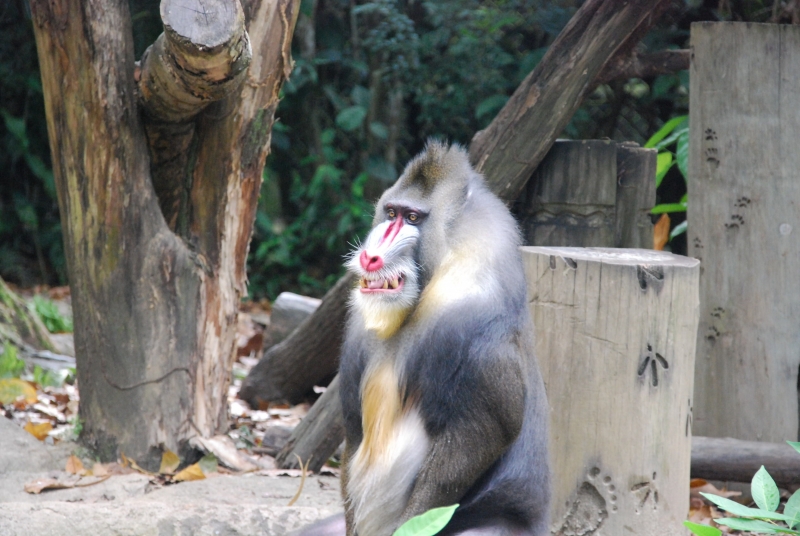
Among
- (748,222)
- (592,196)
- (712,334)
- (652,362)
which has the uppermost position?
(592,196)

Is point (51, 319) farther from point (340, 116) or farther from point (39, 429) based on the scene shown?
point (340, 116)

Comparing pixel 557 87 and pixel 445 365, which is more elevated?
pixel 557 87

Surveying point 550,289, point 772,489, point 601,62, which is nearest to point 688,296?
point 550,289

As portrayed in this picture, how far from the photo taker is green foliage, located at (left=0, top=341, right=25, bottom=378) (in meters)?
5.46

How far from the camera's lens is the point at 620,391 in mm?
3068

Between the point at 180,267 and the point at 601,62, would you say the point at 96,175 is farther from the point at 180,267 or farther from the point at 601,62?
the point at 601,62

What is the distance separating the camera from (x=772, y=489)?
2.44 metres

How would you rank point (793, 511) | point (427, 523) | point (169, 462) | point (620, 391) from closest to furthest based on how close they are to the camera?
point (427, 523) < point (793, 511) < point (620, 391) < point (169, 462)

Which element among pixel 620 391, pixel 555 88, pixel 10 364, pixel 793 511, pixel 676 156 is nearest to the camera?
pixel 793 511

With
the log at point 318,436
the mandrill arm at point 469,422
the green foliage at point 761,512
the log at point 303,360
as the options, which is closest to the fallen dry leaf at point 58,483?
the log at point 318,436

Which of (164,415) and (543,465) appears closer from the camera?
(543,465)

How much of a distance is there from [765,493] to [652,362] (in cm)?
73

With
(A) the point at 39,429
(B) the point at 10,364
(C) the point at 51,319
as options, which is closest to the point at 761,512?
(A) the point at 39,429

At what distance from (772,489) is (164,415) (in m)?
2.71
